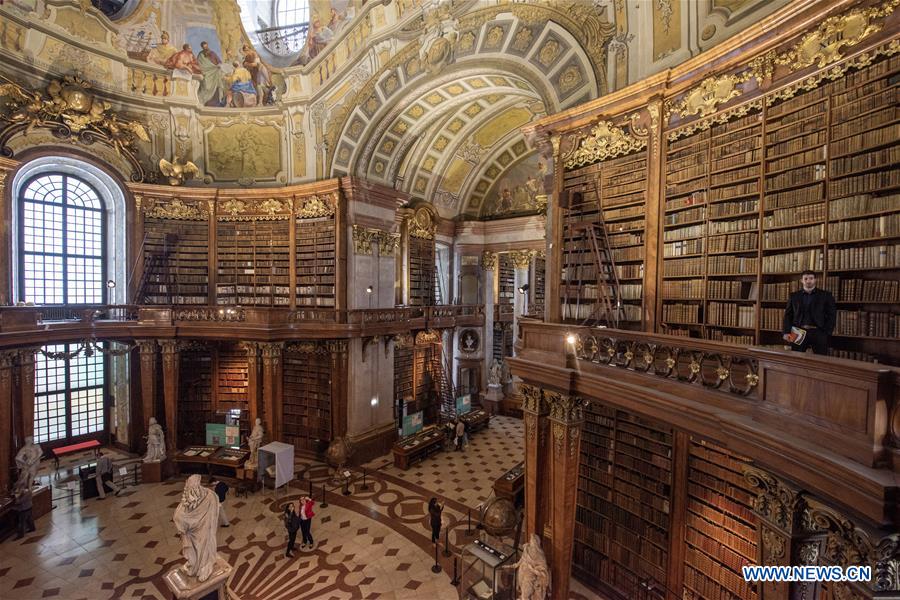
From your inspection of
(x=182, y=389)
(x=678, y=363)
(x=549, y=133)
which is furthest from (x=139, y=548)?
(x=549, y=133)

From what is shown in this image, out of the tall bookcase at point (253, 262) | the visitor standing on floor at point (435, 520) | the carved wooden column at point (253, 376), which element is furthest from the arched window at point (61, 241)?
the visitor standing on floor at point (435, 520)

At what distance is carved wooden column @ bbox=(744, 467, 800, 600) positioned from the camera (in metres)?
2.86

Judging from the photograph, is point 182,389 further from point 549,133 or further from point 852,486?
point 852,486

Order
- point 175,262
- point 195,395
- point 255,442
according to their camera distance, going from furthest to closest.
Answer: point 195,395 < point 175,262 < point 255,442

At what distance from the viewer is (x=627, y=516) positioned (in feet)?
21.1

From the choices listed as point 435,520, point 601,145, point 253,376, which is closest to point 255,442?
point 253,376

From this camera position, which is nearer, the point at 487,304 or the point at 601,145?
the point at 601,145

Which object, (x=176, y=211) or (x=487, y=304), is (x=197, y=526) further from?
(x=487, y=304)

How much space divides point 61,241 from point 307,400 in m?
8.33

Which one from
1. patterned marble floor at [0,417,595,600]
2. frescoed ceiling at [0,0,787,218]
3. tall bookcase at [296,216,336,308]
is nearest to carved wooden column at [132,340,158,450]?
patterned marble floor at [0,417,595,600]

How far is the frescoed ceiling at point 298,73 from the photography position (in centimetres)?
948

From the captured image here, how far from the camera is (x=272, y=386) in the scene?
10805 mm

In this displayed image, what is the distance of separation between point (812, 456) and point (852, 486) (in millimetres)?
244

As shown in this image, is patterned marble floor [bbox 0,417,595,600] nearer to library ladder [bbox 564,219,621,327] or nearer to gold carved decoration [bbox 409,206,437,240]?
library ladder [bbox 564,219,621,327]
